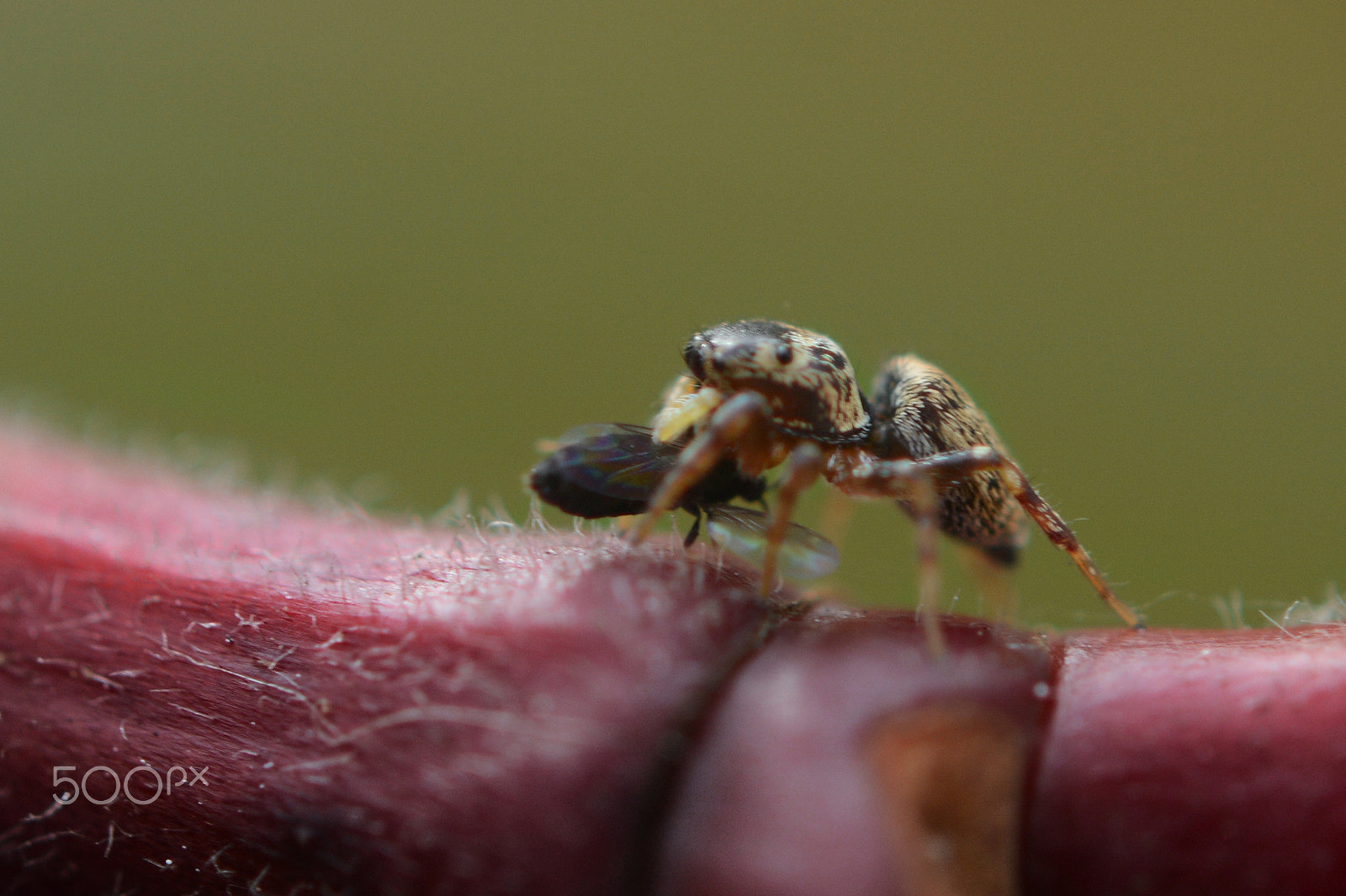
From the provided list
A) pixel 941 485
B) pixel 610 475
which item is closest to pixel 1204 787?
pixel 610 475

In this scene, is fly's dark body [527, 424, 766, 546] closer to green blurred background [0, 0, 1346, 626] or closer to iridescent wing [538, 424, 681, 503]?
iridescent wing [538, 424, 681, 503]

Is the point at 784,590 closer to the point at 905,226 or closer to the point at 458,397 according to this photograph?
the point at 458,397

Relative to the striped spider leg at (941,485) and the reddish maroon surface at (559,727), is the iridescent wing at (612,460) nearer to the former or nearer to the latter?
the reddish maroon surface at (559,727)

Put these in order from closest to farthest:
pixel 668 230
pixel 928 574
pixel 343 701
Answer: pixel 343 701
pixel 928 574
pixel 668 230

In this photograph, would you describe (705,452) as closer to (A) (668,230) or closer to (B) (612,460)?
(B) (612,460)

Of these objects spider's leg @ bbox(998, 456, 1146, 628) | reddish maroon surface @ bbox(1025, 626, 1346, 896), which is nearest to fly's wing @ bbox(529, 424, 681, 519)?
spider's leg @ bbox(998, 456, 1146, 628)

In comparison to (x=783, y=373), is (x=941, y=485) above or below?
below
